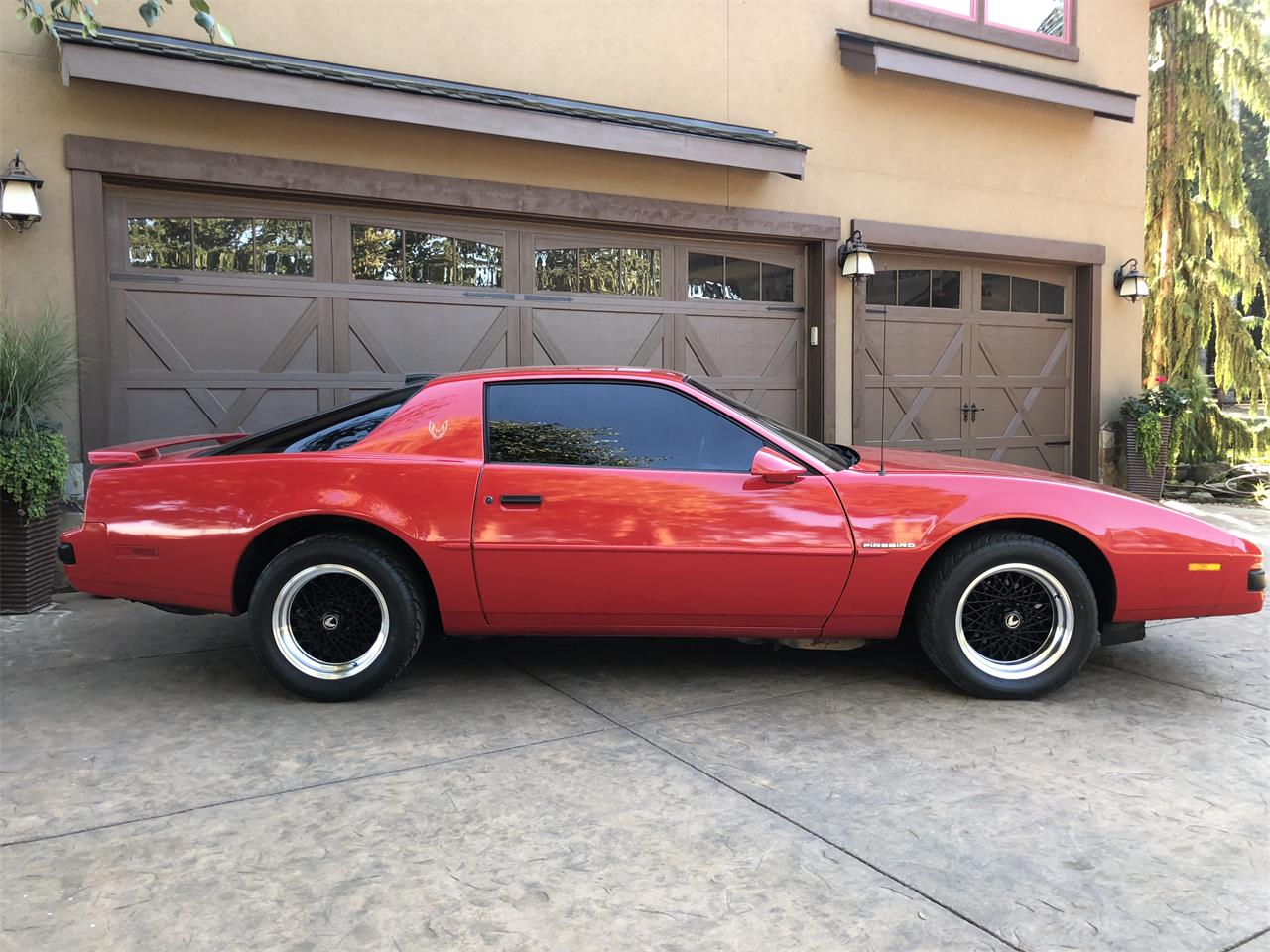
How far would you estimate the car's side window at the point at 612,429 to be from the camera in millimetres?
4176

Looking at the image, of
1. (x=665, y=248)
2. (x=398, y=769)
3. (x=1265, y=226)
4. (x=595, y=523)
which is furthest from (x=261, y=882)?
(x=1265, y=226)

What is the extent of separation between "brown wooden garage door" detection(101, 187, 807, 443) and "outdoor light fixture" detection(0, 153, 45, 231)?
535mm

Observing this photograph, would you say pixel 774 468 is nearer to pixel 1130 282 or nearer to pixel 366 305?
pixel 366 305

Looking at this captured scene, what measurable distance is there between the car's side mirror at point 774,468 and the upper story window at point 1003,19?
23.0 ft

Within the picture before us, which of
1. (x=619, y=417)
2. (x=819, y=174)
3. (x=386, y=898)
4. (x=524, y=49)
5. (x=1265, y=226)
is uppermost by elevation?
(x=1265, y=226)

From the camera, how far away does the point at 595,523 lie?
4.04 meters

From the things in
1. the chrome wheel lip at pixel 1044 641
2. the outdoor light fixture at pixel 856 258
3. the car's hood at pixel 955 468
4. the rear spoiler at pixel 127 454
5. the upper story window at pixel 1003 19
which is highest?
the upper story window at pixel 1003 19

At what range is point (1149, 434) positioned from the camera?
10500 millimetres

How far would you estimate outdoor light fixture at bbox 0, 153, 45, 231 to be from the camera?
606cm

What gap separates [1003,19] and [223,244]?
810cm

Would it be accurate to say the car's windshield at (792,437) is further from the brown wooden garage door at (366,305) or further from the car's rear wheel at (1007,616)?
the brown wooden garage door at (366,305)

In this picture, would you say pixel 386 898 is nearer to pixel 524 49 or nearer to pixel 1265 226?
pixel 524 49

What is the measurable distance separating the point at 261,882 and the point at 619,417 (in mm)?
2328

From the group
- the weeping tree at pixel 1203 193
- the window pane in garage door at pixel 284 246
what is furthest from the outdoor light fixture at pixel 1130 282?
the window pane in garage door at pixel 284 246
